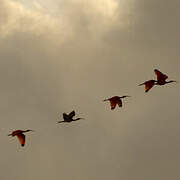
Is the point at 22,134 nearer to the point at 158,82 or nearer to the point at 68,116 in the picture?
the point at 68,116

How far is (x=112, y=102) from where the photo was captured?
83875mm

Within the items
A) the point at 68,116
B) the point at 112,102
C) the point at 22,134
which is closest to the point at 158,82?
the point at 112,102

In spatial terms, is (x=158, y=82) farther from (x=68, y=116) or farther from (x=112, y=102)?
(x=68, y=116)

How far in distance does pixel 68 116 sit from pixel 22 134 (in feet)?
24.8

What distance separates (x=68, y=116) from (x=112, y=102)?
6.83 m

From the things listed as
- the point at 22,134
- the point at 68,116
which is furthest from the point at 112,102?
the point at 22,134

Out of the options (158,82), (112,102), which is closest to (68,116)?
(112,102)

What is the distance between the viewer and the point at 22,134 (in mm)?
82188

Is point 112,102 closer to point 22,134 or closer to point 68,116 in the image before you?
point 68,116

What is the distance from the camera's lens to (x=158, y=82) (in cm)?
7988

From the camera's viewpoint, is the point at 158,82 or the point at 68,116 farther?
the point at 68,116

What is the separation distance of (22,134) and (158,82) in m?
19.6

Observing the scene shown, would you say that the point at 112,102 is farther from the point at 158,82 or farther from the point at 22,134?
the point at 22,134
